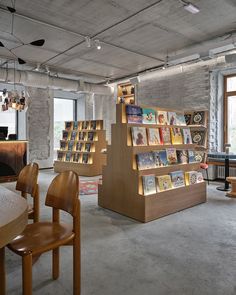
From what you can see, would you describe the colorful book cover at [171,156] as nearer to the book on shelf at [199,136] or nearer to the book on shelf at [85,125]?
the book on shelf at [199,136]

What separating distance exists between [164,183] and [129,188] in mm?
586

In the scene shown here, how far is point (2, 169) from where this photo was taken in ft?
21.4

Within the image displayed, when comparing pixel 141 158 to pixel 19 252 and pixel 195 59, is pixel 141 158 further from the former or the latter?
pixel 195 59

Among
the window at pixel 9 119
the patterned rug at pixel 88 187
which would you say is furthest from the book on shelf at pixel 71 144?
the window at pixel 9 119

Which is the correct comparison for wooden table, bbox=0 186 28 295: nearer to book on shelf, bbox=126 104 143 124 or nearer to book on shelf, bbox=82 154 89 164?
book on shelf, bbox=126 104 143 124

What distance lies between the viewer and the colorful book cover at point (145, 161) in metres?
3.68

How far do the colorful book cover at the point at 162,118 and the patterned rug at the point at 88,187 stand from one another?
7.34 feet

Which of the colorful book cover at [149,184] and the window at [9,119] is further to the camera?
the window at [9,119]

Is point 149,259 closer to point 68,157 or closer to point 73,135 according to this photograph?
point 68,157

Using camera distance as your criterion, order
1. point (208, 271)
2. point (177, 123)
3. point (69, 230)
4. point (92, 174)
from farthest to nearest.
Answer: point (92, 174)
point (177, 123)
point (208, 271)
point (69, 230)

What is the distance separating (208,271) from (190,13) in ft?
13.0

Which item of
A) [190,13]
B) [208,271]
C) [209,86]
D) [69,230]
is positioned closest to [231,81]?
[209,86]

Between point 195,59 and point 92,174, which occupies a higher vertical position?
point 195,59

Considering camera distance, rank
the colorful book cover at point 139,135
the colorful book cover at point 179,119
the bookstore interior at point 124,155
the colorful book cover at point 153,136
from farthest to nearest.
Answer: the colorful book cover at point 179,119
the colorful book cover at point 153,136
the colorful book cover at point 139,135
the bookstore interior at point 124,155
